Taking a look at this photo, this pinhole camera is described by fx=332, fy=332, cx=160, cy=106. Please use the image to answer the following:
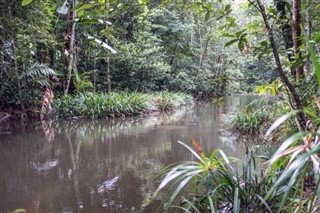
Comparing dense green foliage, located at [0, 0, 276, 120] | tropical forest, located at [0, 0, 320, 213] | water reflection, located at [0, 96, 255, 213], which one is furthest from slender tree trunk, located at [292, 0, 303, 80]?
water reflection, located at [0, 96, 255, 213]

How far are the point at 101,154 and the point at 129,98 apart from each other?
6318mm

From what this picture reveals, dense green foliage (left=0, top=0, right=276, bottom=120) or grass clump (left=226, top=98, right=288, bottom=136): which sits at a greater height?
dense green foliage (left=0, top=0, right=276, bottom=120)

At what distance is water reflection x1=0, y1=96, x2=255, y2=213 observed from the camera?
12.5ft

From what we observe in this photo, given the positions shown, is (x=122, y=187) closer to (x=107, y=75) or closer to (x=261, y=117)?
(x=261, y=117)

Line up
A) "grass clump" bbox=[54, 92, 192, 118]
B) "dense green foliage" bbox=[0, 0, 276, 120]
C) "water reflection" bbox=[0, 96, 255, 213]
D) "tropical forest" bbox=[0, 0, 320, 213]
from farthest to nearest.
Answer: "grass clump" bbox=[54, 92, 192, 118], "dense green foliage" bbox=[0, 0, 276, 120], "water reflection" bbox=[0, 96, 255, 213], "tropical forest" bbox=[0, 0, 320, 213]

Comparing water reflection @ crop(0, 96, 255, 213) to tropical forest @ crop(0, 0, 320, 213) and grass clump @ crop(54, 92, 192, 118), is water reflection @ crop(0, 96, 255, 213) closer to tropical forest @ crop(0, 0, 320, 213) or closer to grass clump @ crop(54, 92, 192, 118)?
tropical forest @ crop(0, 0, 320, 213)

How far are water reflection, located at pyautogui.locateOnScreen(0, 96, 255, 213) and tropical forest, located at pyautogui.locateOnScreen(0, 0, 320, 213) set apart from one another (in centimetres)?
3

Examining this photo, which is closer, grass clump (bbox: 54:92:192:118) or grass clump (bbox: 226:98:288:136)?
grass clump (bbox: 226:98:288:136)

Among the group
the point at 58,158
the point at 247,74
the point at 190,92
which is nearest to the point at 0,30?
the point at 58,158

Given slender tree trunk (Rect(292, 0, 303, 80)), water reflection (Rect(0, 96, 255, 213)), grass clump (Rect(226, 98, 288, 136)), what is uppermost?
slender tree trunk (Rect(292, 0, 303, 80))

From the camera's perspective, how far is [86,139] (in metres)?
7.73

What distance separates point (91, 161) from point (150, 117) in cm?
632

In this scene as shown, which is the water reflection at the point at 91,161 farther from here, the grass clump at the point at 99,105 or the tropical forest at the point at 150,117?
the grass clump at the point at 99,105

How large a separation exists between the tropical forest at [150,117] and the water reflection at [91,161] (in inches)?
1.0
